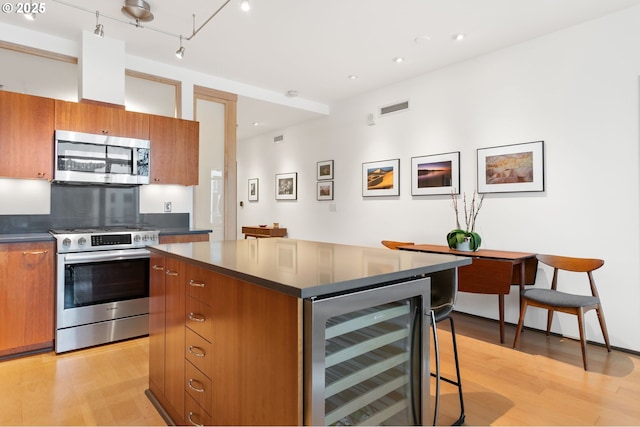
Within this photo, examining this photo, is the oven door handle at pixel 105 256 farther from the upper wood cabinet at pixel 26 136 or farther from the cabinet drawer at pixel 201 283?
the cabinet drawer at pixel 201 283

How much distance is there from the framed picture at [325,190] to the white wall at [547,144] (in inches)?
25.3

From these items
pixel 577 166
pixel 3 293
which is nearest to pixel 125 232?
pixel 3 293

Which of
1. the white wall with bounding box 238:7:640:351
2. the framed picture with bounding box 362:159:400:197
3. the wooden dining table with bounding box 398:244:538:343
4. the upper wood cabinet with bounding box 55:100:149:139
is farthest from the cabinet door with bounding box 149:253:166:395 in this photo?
the framed picture with bounding box 362:159:400:197

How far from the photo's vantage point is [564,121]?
11.0 ft

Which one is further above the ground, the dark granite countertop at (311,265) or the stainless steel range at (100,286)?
the dark granite countertop at (311,265)

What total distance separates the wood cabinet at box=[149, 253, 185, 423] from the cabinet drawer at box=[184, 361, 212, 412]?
0.23 feet

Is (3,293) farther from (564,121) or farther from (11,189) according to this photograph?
(564,121)

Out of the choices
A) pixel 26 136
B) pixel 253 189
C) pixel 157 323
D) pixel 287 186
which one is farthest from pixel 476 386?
pixel 253 189

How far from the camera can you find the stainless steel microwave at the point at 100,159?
3.21 metres

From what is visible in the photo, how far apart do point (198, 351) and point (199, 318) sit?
0.16m

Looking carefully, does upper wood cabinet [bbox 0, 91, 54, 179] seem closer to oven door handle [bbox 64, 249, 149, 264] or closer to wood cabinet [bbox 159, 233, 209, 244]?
oven door handle [bbox 64, 249, 149, 264]

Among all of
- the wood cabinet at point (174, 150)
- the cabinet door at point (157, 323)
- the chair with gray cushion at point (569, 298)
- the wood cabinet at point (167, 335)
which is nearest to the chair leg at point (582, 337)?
the chair with gray cushion at point (569, 298)

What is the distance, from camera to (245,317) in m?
1.38

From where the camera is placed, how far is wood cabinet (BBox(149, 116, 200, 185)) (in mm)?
3782
